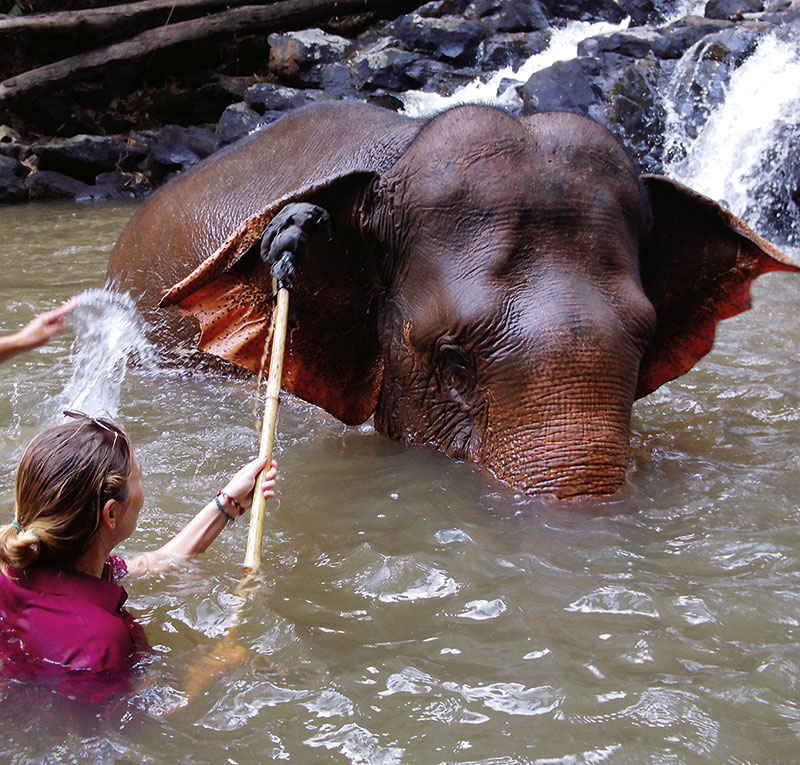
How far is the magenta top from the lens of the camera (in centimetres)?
245

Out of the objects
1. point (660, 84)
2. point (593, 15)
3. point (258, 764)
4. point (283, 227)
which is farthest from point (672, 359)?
point (593, 15)

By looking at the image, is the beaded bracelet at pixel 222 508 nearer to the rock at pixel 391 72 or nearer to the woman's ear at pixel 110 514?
the woman's ear at pixel 110 514

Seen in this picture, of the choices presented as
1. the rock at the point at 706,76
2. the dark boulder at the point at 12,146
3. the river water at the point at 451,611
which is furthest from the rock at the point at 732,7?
the river water at the point at 451,611

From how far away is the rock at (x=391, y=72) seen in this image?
15.1 m

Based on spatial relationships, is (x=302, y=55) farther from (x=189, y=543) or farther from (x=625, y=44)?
(x=189, y=543)

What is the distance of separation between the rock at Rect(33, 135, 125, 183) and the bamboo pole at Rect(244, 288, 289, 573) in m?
12.5

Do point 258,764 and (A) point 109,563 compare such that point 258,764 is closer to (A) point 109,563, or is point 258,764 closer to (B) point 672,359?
(A) point 109,563

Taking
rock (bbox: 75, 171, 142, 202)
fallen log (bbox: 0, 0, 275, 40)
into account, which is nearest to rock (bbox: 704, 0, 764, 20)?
fallen log (bbox: 0, 0, 275, 40)

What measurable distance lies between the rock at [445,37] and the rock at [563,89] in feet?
11.0

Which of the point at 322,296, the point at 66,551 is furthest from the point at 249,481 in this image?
the point at 322,296

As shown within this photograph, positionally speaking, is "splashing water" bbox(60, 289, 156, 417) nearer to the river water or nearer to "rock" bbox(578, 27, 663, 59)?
the river water

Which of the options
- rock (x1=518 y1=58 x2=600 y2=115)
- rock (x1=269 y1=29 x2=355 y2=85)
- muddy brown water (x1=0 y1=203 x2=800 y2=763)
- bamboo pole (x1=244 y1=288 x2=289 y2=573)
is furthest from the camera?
rock (x1=269 y1=29 x2=355 y2=85)

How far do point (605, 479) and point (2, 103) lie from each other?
13.7 m

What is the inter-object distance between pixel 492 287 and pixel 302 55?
43.0 ft
